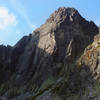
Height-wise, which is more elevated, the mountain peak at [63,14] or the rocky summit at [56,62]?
the mountain peak at [63,14]

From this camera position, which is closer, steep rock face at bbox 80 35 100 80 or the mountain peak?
steep rock face at bbox 80 35 100 80

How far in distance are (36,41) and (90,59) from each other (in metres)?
41.0

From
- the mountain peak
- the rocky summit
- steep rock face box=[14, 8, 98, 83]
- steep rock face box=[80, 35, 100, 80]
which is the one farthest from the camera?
the mountain peak

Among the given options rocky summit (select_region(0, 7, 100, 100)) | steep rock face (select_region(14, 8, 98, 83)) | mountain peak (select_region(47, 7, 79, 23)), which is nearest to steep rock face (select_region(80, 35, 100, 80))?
rocky summit (select_region(0, 7, 100, 100))

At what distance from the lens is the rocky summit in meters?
52.5

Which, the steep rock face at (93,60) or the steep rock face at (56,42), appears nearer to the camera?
the steep rock face at (93,60)

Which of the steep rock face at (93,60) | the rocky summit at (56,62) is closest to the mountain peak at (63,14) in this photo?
the rocky summit at (56,62)

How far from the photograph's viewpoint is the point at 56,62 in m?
74.5

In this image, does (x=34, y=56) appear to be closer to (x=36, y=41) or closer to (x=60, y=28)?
(x=36, y=41)

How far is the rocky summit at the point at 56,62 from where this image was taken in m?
52.5

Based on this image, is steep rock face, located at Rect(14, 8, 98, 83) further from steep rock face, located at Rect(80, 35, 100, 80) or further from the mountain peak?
steep rock face, located at Rect(80, 35, 100, 80)

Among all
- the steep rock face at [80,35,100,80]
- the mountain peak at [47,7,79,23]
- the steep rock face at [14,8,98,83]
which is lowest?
the steep rock face at [80,35,100,80]

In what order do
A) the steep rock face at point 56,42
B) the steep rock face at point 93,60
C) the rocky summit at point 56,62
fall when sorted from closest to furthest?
the steep rock face at point 93,60 < the rocky summit at point 56,62 < the steep rock face at point 56,42

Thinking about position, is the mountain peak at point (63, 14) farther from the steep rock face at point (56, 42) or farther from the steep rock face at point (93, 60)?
the steep rock face at point (93, 60)
